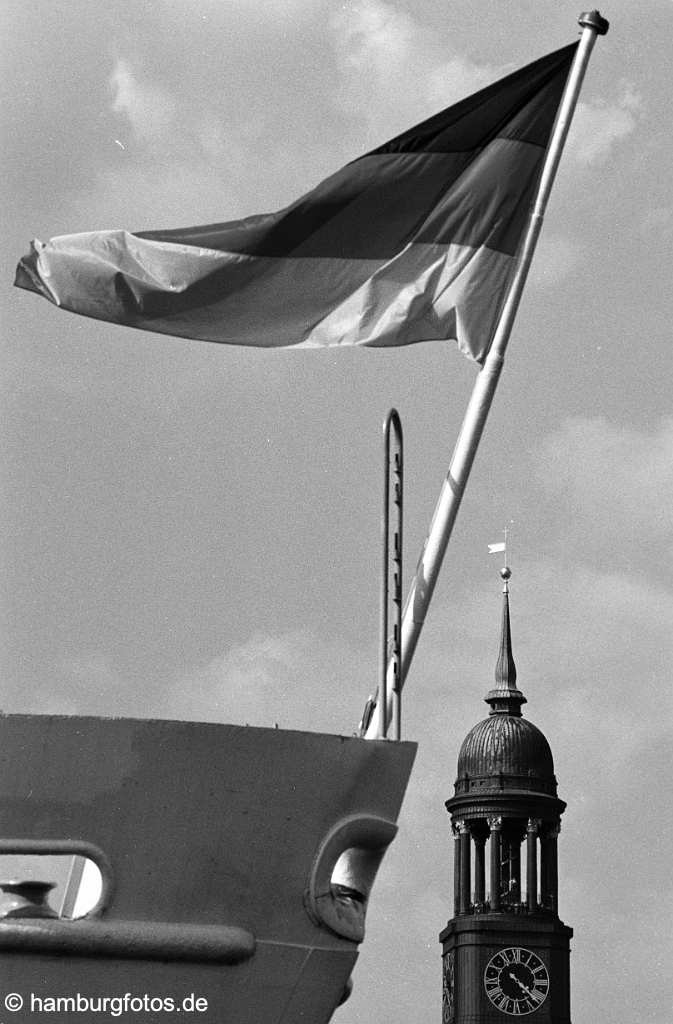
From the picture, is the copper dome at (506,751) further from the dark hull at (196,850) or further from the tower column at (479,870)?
the dark hull at (196,850)

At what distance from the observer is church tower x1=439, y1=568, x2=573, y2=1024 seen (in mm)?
89438

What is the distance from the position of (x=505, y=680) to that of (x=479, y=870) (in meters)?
9.04

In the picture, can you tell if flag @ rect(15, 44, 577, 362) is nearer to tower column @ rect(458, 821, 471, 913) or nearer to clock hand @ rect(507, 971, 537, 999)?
tower column @ rect(458, 821, 471, 913)

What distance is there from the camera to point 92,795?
35.4 feet

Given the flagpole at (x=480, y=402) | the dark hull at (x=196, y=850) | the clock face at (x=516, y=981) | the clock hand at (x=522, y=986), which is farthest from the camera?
the clock hand at (x=522, y=986)

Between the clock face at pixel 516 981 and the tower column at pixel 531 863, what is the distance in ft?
5.45

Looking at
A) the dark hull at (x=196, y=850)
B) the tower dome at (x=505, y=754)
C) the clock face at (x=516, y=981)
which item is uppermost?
the tower dome at (x=505, y=754)

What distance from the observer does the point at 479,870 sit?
294 ft

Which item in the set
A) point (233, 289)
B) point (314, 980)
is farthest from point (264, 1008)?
point (233, 289)

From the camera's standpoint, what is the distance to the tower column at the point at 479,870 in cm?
8975

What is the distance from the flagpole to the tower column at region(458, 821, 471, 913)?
76.2 meters

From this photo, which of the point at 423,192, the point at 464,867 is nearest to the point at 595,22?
the point at 423,192

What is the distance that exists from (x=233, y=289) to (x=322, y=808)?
3160 millimetres

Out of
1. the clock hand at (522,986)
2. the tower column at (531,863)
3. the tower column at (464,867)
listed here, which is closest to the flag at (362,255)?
the tower column at (464,867)
